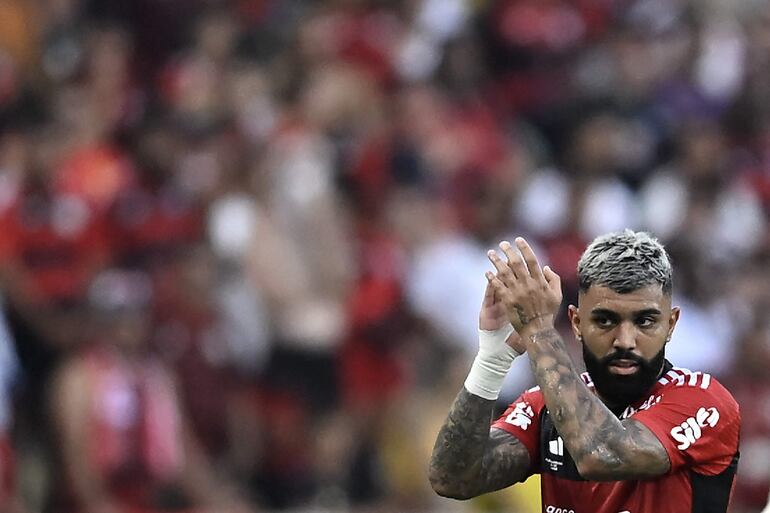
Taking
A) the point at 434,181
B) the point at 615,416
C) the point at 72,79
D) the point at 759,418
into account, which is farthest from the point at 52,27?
the point at 615,416

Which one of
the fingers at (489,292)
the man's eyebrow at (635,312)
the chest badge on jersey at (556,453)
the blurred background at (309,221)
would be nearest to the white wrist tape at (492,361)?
the fingers at (489,292)

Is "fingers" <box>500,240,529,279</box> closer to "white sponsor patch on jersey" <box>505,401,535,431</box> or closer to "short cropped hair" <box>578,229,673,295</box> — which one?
"short cropped hair" <box>578,229,673,295</box>

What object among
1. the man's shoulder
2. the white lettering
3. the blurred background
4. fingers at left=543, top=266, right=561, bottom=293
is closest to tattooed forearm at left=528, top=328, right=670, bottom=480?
fingers at left=543, top=266, right=561, bottom=293

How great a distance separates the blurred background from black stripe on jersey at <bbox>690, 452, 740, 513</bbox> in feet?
15.6

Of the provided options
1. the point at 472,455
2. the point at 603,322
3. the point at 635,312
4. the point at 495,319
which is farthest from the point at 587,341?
the point at 472,455

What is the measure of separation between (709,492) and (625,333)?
0.57m

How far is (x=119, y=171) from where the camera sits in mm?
10500

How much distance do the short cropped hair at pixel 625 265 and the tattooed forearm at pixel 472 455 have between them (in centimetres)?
53

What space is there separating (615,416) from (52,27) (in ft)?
25.2

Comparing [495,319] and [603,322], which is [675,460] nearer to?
[603,322]

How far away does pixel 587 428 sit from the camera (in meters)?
4.45

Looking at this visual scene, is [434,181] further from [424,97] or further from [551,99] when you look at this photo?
[551,99]

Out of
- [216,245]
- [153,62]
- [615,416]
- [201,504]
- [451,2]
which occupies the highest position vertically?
[451,2]

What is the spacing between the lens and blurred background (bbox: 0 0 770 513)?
31.5 feet
